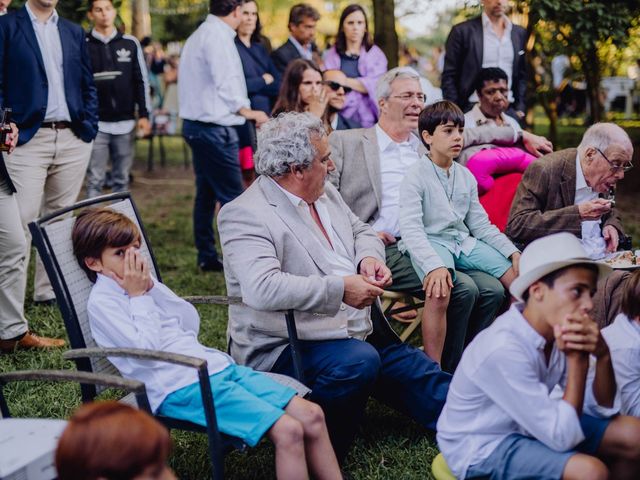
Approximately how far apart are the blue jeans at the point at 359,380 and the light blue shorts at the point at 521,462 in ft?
2.59

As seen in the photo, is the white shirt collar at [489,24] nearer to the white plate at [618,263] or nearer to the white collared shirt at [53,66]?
the white plate at [618,263]

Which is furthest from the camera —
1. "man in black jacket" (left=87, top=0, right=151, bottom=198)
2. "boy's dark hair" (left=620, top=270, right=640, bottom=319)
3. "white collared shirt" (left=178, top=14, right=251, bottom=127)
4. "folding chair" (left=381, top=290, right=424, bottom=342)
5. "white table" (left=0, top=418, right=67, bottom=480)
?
"man in black jacket" (left=87, top=0, right=151, bottom=198)

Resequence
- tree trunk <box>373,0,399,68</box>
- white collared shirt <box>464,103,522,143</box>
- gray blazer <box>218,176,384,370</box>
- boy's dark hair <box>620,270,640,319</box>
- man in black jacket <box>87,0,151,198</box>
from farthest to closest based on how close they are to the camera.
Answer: tree trunk <box>373,0,399,68</box> < man in black jacket <box>87,0,151,198</box> < white collared shirt <box>464,103,522,143</box> < gray blazer <box>218,176,384,370</box> < boy's dark hair <box>620,270,640,319</box>

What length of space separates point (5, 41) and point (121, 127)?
2548mm

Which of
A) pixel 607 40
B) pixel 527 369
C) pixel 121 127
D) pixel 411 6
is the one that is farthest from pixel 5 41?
pixel 411 6

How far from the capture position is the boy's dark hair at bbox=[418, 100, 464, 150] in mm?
4156

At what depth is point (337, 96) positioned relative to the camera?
229 inches

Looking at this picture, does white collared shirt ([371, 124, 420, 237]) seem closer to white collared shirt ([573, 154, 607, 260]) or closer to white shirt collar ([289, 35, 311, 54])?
white collared shirt ([573, 154, 607, 260])

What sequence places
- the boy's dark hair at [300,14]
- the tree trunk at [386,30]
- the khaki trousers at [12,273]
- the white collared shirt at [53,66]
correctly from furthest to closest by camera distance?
the tree trunk at [386,30]
the boy's dark hair at [300,14]
the white collared shirt at [53,66]
the khaki trousers at [12,273]

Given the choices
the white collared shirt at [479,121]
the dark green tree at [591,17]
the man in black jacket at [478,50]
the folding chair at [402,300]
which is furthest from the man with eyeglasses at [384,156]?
the dark green tree at [591,17]

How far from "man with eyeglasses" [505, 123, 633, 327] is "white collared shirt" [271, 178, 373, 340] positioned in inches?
47.3

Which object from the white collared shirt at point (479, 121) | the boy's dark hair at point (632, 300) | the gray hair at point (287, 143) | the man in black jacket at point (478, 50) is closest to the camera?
the boy's dark hair at point (632, 300)

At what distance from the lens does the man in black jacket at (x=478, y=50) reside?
5984mm

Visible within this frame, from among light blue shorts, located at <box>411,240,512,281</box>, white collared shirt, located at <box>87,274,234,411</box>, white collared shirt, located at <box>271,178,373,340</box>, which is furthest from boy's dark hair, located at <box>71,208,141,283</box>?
light blue shorts, located at <box>411,240,512,281</box>
